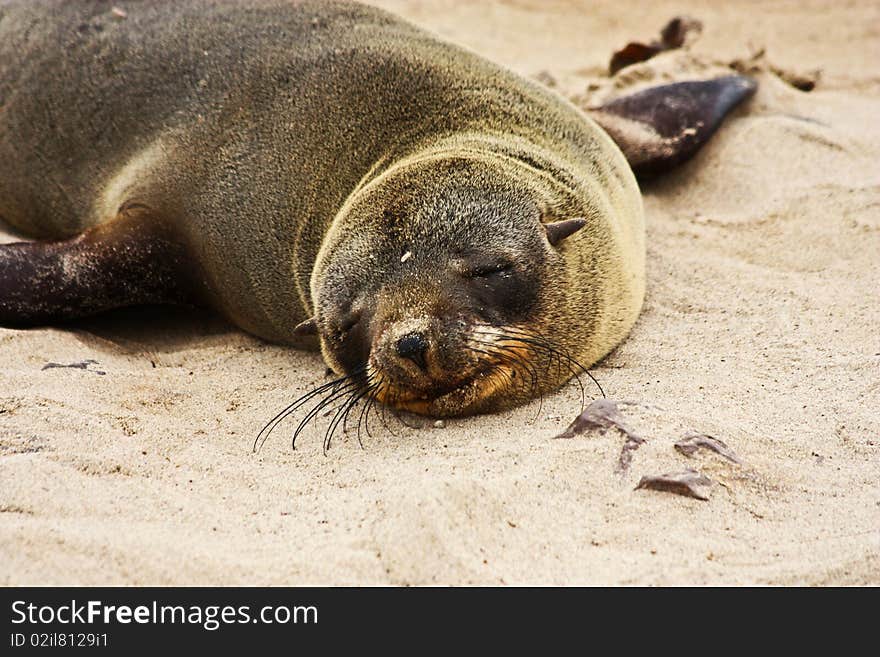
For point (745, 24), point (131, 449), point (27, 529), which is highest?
point (27, 529)

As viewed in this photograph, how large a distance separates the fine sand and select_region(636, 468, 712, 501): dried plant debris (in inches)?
1.4

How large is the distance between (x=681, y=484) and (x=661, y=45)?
516cm

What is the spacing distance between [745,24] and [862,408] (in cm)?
648

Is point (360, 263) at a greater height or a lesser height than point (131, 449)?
greater

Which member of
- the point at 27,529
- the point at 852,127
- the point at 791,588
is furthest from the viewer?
the point at 852,127

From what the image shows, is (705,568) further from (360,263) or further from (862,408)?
(360,263)

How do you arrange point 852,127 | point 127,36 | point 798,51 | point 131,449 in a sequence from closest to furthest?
point 131,449 → point 127,36 → point 852,127 → point 798,51

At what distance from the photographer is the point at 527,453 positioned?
10.7 feet

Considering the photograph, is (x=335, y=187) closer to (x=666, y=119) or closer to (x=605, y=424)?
(x=605, y=424)

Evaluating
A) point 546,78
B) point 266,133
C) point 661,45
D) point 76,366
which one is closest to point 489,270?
point 266,133

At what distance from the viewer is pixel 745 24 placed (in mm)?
9203

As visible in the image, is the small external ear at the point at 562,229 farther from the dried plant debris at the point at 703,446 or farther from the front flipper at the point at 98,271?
the front flipper at the point at 98,271

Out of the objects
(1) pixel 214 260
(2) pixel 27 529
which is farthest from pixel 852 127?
(2) pixel 27 529

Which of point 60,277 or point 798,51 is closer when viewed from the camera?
point 60,277
